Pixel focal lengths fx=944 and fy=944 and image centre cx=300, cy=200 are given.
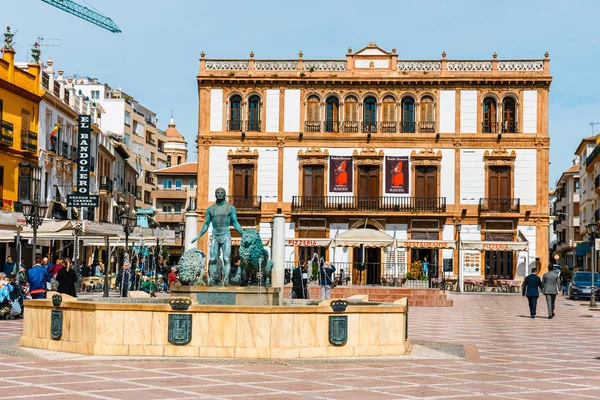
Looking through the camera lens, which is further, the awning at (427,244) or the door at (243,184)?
the door at (243,184)

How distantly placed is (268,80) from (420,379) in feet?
118

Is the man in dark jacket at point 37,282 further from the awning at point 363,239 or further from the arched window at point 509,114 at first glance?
the arched window at point 509,114

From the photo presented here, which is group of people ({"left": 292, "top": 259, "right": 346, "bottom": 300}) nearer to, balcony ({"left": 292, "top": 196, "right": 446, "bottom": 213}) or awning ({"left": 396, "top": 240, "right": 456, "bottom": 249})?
awning ({"left": 396, "top": 240, "right": 456, "bottom": 249})

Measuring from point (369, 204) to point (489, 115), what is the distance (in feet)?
24.2

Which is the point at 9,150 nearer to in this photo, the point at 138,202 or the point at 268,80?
the point at 268,80

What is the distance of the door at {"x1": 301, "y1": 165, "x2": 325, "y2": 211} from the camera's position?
46.9m

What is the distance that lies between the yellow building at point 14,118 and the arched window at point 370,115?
15702 millimetres

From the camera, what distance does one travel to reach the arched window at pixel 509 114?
46375mm

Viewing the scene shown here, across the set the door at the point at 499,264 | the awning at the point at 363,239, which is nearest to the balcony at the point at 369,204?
the door at the point at 499,264

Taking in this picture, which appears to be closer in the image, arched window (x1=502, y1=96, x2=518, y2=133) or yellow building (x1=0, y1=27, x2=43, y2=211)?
yellow building (x1=0, y1=27, x2=43, y2=211)

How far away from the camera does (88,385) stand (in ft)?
36.0

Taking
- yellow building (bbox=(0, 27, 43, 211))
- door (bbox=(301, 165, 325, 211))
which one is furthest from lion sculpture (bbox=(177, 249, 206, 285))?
door (bbox=(301, 165, 325, 211))

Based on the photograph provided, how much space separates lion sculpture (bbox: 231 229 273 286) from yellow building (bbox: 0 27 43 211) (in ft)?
77.8

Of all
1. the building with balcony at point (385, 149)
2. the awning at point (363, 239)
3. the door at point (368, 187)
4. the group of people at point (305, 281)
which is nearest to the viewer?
the group of people at point (305, 281)
